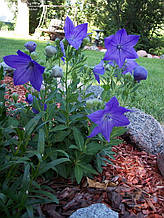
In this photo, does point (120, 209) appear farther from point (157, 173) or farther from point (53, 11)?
point (53, 11)

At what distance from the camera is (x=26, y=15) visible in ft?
45.5

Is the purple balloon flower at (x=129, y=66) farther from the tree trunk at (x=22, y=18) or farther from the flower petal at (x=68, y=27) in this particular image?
the tree trunk at (x=22, y=18)

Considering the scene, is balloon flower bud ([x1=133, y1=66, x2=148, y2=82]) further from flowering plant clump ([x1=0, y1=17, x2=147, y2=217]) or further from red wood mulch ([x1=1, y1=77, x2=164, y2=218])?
red wood mulch ([x1=1, y1=77, x2=164, y2=218])

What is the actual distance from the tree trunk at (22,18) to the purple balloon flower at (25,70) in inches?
539

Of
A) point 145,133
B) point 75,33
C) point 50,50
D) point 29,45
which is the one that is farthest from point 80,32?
point 145,133

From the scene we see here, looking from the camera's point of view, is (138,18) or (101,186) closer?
(101,186)

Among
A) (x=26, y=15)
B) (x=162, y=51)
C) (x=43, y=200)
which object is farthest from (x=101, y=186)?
(x=26, y=15)

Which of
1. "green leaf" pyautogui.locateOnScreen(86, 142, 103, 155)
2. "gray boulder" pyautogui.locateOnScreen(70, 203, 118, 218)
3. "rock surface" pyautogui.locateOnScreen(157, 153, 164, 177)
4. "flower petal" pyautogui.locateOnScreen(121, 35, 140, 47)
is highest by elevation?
"flower petal" pyautogui.locateOnScreen(121, 35, 140, 47)

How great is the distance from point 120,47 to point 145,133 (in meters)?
1.18

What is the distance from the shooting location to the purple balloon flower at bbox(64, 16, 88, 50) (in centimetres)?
144

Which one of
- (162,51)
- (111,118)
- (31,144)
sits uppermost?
(111,118)

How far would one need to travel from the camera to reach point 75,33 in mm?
1500

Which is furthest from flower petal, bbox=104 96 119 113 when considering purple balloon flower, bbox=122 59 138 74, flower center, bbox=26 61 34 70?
purple balloon flower, bbox=122 59 138 74

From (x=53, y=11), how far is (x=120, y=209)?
561 inches
